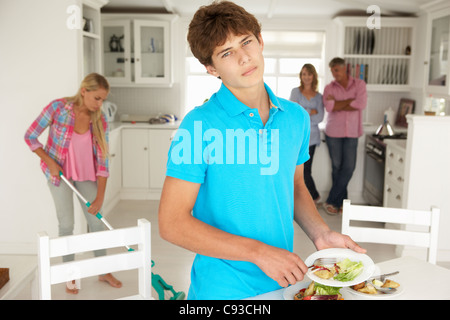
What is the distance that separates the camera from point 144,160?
5414 millimetres

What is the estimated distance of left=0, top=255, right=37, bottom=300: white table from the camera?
205 cm

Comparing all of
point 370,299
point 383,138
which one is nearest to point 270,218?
point 370,299

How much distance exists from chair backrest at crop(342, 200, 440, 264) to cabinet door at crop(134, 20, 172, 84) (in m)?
3.92

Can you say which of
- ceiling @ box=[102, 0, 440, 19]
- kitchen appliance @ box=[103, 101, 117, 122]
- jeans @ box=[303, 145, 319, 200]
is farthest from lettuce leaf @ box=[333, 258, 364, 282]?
kitchen appliance @ box=[103, 101, 117, 122]

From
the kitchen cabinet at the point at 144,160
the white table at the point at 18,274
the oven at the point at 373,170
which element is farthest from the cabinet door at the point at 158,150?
the white table at the point at 18,274

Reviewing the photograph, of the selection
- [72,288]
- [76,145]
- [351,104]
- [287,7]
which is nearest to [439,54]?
[351,104]

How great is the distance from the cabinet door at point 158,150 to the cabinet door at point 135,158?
52mm

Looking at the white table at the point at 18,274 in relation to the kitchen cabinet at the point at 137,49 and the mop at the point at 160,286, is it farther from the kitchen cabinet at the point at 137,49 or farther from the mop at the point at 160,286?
the kitchen cabinet at the point at 137,49

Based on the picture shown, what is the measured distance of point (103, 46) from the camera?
18.0 ft

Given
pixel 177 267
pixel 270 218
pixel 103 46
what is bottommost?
pixel 177 267

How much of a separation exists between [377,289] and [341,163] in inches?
152
